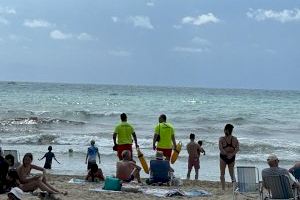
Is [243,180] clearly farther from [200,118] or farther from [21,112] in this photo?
[21,112]

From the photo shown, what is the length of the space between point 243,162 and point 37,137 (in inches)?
426

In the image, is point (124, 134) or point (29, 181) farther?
point (124, 134)

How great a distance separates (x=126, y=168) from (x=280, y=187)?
12.5ft

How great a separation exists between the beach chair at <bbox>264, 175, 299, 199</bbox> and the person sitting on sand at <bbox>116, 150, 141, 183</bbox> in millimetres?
3500

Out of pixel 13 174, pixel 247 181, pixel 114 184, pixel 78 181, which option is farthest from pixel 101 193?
pixel 247 181

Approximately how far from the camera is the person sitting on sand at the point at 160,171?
11.7m

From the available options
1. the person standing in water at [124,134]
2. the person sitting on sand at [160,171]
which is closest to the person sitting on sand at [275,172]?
the person sitting on sand at [160,171]

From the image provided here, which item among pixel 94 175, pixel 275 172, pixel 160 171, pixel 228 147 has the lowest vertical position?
pixel 94 175

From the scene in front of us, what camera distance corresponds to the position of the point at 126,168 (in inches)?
455

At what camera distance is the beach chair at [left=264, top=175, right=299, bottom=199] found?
8.69 m

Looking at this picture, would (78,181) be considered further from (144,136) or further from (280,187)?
(144,136)

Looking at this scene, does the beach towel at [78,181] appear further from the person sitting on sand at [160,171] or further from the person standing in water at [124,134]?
the person sitting on sand at [160,171]

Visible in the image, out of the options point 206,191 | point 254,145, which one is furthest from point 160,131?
point 254,145

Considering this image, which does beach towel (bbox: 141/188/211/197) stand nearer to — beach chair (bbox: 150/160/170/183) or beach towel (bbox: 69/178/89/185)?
beach chair (bbox: 150/160/170/183)
